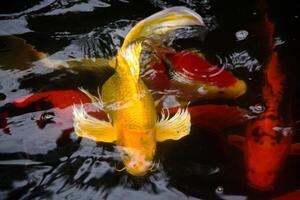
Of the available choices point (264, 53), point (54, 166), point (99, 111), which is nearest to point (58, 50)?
point (99, 111)

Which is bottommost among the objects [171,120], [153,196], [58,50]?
[153,196]

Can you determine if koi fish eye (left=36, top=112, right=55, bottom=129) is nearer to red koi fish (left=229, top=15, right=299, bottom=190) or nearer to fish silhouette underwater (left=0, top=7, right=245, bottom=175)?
fish silhouette underwater (left=0, top=7, right=245, bottom=175)

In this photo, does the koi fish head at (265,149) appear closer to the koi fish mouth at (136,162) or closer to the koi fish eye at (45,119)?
the koi fish mouth at (136,162)

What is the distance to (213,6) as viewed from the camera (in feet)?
11.8

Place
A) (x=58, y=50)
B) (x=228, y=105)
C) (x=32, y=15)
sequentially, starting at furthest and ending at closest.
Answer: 1. (x=32, y=15)
2. (x=58, y=50)
3. (x=228, y=105)

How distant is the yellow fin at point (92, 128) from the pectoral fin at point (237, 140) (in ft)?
2.34

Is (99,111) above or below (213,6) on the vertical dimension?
below

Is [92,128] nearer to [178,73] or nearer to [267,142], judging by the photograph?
[178,73]

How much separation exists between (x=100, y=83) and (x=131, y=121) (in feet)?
1.94

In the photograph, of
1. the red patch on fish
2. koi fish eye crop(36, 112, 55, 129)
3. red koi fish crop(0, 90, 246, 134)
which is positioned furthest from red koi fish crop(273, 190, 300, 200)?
koi fish eye crop(36, 112, 55, 129)

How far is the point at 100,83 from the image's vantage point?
120 inches

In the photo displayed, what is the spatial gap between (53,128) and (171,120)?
698mm

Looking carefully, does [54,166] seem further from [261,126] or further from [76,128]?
[261,126]

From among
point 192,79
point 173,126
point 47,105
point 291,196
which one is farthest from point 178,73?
point 291,196
